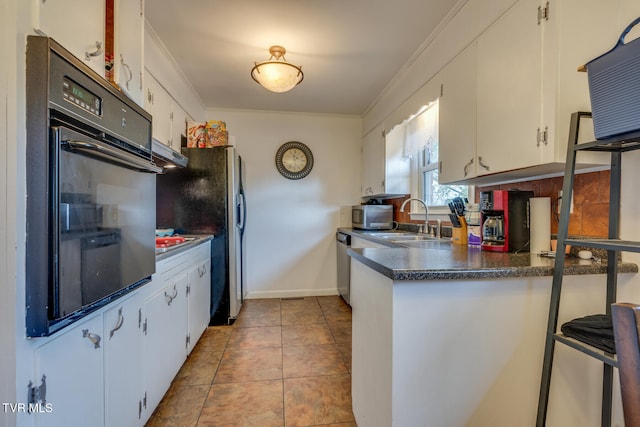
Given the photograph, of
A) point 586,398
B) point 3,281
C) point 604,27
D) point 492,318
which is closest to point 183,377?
point 3,281

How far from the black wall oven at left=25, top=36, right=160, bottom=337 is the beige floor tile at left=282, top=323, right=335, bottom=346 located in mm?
1673

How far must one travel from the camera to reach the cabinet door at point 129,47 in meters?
1.18

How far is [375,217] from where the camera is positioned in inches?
132

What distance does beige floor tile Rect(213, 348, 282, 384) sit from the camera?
6.56 feet

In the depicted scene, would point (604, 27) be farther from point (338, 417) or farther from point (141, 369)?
point (141, 369)

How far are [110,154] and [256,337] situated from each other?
82.4 inches

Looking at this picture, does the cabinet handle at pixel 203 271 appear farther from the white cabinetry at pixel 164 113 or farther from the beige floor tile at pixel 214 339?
the white cabinetry at pixel 164 113

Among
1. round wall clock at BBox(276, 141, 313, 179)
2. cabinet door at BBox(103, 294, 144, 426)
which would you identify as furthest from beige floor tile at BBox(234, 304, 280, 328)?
round wall clock at BBox(276, 141, 313, 179)

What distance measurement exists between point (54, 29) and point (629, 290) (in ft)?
7.08

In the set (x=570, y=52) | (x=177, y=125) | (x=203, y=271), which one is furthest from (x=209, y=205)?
(x=570, y=52)

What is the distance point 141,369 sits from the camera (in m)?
1.42

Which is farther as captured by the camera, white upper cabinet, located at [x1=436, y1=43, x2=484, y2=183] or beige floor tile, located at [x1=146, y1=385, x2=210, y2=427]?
white upper cabinet, located at [x1=436, y1=43, x2=484, y2=183]

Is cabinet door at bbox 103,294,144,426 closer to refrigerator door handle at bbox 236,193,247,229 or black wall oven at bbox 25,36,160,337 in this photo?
black wall oven at bbox 25,36,160,337

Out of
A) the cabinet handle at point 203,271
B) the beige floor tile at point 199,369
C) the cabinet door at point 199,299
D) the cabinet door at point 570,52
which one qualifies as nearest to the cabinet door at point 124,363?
the beige floor tile at point 199,369
